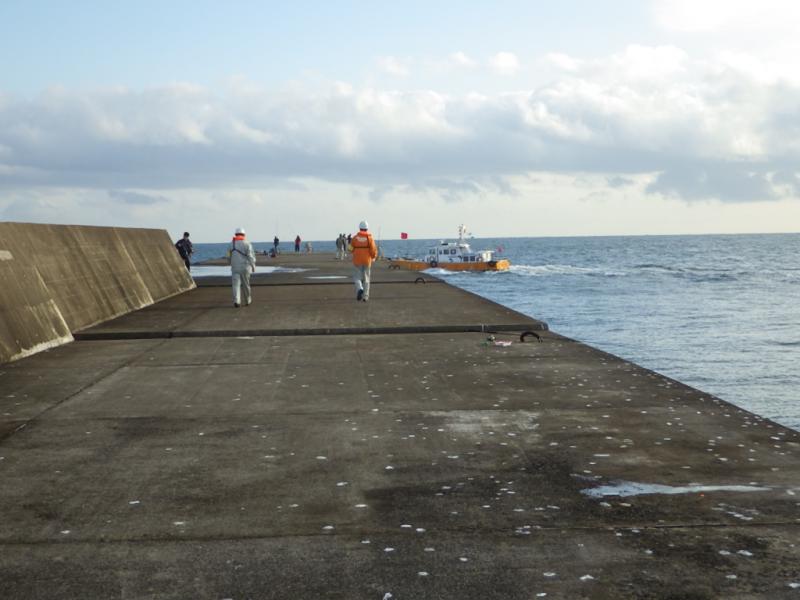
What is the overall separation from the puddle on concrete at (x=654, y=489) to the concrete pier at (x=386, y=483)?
0.02 m

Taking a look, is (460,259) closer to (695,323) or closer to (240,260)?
(695,323)

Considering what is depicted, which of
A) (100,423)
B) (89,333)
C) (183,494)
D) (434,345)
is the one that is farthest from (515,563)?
(89,333)

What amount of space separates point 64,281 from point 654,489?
12.6m

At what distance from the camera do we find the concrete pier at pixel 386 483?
4.19 meters

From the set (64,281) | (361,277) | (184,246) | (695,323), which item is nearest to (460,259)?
(695,323)

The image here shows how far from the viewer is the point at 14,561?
4387 millimetres

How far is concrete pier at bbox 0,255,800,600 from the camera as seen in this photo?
13.8 feet

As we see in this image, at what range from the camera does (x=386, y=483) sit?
575 cm

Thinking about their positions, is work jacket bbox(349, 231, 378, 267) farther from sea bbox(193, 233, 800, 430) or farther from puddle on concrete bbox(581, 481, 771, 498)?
puddle on concrete bbox(581, 481, 771, 498)

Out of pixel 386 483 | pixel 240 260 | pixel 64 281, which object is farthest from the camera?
pixel 240 260

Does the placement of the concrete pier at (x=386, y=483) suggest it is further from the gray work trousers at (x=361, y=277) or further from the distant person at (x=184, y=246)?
the distant person at (x=184, y=246)

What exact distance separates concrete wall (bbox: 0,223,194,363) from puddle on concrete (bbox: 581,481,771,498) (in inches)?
341

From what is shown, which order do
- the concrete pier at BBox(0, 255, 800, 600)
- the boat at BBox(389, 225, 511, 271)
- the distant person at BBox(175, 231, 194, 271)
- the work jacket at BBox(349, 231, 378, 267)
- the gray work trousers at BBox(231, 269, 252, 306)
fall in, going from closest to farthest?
the concrete pier at BBox(0, 255, 800, 600), the gray work trousers at BBox(231, 269, 252, 306), the work jacket at BBox(349, 231, 378, 267), the distant person at BBox(175, 231, 194, 271), the boat at BBox(389, 225, 511, 271)

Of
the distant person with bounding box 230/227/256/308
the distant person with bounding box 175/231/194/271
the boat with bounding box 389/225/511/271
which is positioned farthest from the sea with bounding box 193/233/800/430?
the distant person with bounding box 175/231/194/271
